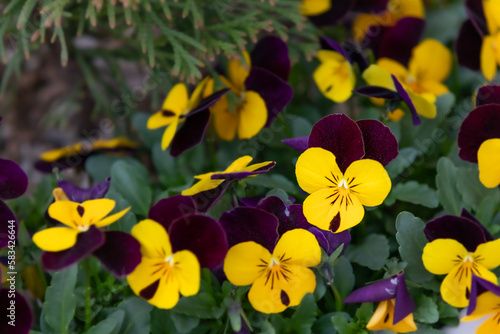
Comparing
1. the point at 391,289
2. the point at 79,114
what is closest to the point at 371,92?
the point at 391,289

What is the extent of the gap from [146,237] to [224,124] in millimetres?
416

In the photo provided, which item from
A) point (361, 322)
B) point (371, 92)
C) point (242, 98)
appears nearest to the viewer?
point (361, 322)

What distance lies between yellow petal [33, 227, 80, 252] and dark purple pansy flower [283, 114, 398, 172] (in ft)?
1.19

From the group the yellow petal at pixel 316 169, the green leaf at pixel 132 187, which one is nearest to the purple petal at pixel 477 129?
the yellow petal at pixel 316 169

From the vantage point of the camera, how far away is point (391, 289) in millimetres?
816

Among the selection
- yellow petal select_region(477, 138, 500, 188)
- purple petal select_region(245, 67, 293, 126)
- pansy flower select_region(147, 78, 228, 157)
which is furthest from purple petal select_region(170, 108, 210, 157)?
yellow petal select_region(477, 138, 500, 188)

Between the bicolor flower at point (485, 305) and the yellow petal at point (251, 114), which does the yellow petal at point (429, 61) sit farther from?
the bicolor flower at point (485, 305)

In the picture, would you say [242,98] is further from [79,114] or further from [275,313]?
[79,114]

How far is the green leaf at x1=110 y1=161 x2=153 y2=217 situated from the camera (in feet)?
3.54

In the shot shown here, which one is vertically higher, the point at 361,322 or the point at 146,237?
the point at 146,237

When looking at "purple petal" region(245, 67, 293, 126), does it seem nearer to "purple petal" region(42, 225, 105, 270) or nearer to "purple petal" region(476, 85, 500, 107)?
"purple petal" region(476, 85, 500, 107)

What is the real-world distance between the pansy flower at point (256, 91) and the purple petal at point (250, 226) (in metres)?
0.29

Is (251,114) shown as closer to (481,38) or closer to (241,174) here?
(241,174)

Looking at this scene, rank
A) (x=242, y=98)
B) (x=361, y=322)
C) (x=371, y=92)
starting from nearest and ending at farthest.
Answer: (x=361, y=322) → (x=371, y=92) → (x=242, y=98)
